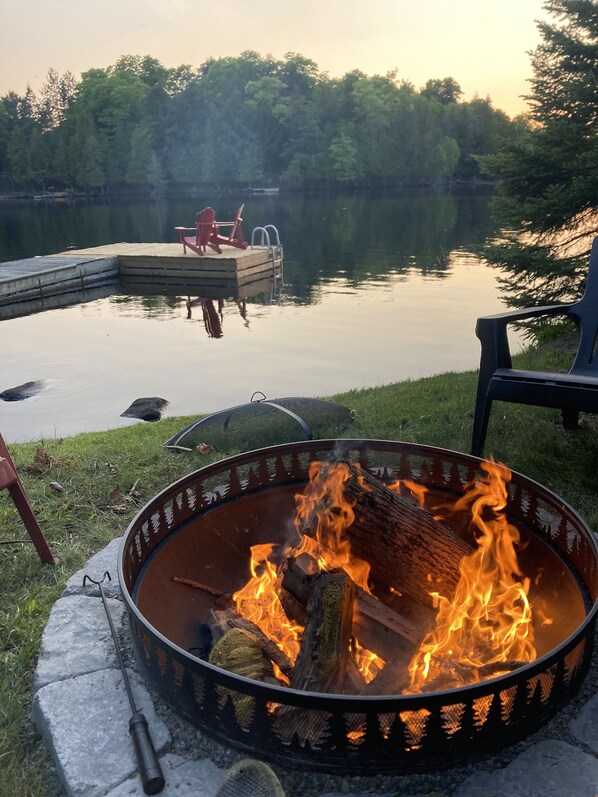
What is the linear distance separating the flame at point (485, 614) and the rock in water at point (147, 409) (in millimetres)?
5170

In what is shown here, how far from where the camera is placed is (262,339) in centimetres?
1165

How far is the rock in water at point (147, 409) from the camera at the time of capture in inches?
283

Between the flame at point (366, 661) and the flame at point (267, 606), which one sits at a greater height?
the flame at point (366, 661)

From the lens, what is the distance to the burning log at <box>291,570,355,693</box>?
5.77ft

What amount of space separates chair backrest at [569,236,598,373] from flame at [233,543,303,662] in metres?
2.18

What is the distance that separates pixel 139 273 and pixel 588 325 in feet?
55.2

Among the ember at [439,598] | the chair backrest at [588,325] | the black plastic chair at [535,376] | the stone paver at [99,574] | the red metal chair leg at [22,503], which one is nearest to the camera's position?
the ember at [439,598]

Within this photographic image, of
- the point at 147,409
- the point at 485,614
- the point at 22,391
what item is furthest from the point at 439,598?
the point at 22,391

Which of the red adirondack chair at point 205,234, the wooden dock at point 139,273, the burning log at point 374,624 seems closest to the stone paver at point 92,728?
the burning log at point 374,624

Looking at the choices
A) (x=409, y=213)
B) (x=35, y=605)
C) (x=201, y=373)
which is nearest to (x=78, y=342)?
(x=201, y=373)

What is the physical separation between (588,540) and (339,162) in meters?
69.2

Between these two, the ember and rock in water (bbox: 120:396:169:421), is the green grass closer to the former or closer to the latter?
the ember

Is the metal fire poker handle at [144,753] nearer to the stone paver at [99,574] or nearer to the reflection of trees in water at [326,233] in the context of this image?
the stone paver at [99,574]

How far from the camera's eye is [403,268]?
19.9 m
